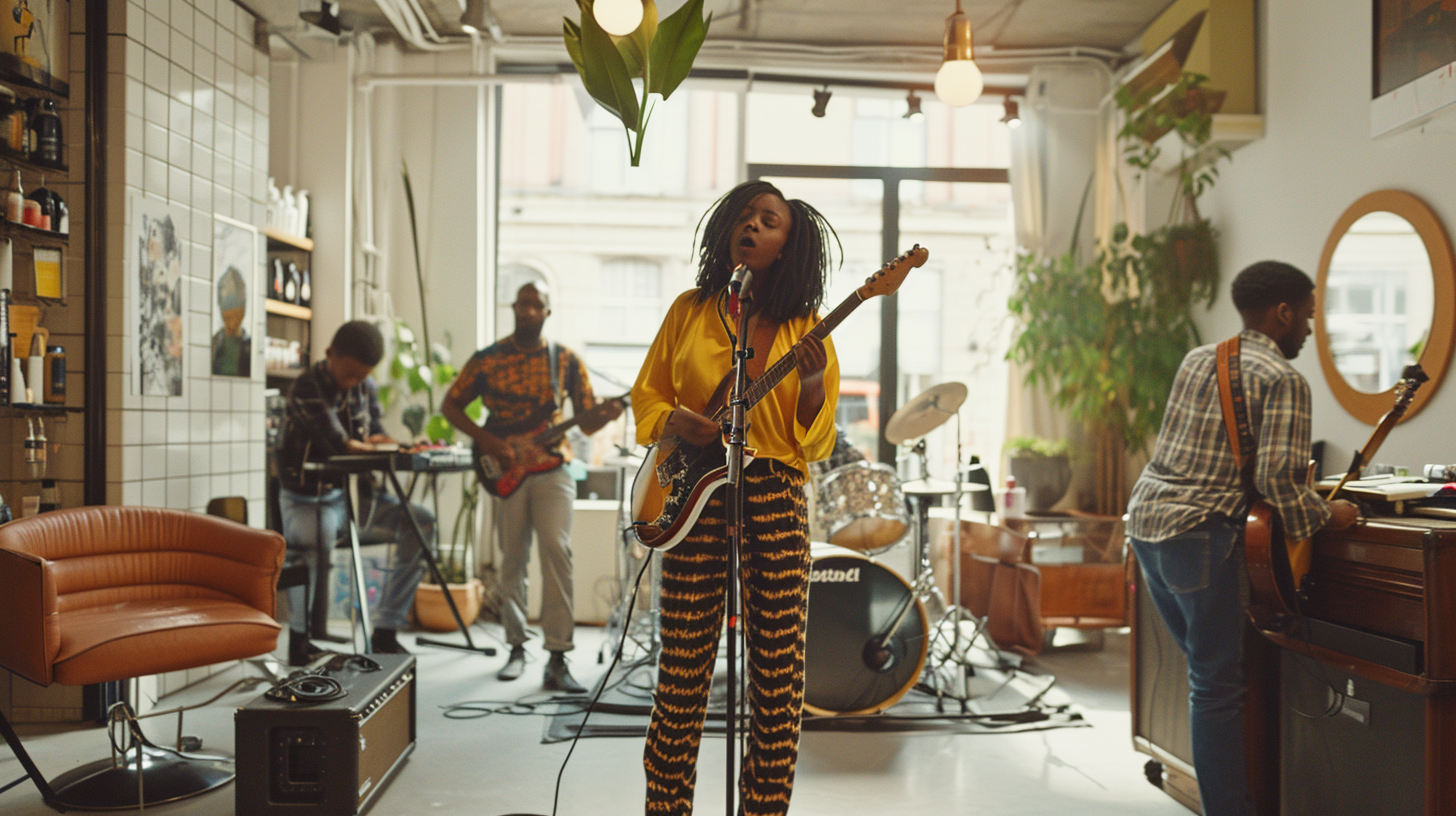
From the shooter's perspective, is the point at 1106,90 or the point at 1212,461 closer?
the point at 1212,461

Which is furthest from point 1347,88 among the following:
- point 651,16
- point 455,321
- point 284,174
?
point 284,174

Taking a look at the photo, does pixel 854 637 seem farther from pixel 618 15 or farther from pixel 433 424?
pixel 433 424

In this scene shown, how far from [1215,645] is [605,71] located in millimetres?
1988

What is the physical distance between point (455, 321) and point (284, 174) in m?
1.26

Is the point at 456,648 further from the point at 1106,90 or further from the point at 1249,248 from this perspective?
the point at 1106,90

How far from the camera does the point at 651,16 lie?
2.06m

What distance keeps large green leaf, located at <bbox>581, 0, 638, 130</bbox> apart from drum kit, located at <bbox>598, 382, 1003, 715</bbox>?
1603 millimetres

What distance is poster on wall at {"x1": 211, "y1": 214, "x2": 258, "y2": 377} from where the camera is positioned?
4148mm

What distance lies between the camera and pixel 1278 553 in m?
2.28

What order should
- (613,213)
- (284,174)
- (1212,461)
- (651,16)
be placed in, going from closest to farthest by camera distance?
(651,16) < (1212,461) < (284,174) < (613,213)

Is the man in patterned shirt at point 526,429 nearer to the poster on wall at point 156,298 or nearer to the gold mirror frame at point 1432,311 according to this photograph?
the poster on wall at point 156,298

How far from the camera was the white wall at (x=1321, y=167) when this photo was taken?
128 inches

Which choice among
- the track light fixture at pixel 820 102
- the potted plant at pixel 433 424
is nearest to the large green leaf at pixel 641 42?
the potted plant at pixel 433 424

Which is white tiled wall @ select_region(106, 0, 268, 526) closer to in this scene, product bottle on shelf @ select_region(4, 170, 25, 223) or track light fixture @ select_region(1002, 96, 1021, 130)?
product bottle on shelf @ select_region(4, 170, 25, 223)
